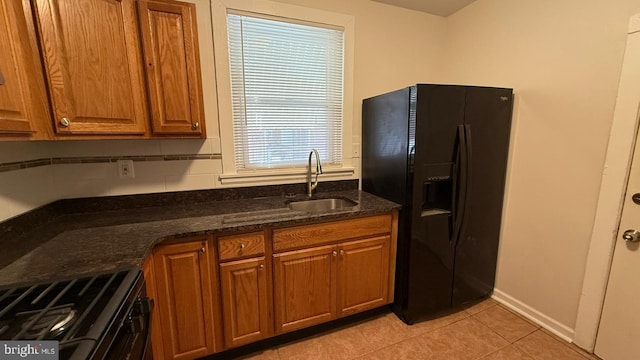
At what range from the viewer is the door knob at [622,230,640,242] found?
1.43m

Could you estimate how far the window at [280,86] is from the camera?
187cm

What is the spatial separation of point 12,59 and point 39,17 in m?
0.27

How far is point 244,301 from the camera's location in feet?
5.09

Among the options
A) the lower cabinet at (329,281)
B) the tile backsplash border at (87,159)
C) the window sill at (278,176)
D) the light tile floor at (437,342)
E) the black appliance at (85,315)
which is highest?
the tile backsplash border at (87,159)

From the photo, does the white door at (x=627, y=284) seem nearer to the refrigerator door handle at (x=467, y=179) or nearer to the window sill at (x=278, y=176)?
the refrigerator door handle at (x=467, y=179)

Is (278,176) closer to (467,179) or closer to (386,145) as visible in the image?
(386,145)

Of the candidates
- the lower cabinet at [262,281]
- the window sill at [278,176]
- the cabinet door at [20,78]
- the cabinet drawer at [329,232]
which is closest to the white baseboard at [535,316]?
the lower cabinet at [262,281]

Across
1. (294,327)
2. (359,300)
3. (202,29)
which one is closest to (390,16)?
(202,29)

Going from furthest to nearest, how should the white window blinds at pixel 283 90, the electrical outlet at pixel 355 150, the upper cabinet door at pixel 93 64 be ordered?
the electrical outlet at pixel 355 150 → the white window blinds at pixel 283 90 → the upper cabinet door at pixel 93 64

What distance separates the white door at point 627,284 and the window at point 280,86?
5.68ft

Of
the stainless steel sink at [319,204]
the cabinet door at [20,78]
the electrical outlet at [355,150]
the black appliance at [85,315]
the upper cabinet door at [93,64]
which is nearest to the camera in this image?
the black appliance at [85,315]

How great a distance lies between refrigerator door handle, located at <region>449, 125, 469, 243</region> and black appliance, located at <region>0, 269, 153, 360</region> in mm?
1844

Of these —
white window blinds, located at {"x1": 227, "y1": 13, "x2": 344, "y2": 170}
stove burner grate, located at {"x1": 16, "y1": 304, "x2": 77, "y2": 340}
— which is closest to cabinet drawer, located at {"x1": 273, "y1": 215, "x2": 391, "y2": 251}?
white window blinds, located at {"x1": 227, "y1": 13, "x2": 344, "y2": 170}

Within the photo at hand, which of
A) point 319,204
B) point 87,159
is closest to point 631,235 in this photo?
point 319,204
